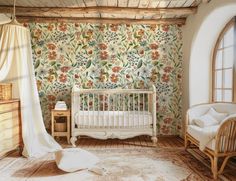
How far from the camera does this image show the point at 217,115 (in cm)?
347

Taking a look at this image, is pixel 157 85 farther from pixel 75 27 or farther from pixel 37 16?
pixel 37 16

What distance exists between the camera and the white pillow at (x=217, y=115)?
133 inches

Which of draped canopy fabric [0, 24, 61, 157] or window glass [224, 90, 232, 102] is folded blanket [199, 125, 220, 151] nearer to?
window glass [224, 90, 232, 102]

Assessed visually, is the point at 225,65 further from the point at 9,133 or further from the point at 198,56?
the point at 9,133

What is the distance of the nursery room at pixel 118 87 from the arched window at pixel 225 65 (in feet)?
0.05

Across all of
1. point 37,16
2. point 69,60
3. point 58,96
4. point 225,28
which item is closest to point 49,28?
point 37,16

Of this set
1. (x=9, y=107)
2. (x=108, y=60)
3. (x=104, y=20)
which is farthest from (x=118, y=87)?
(x=9, y=107)

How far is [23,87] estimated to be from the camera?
11.6 feet

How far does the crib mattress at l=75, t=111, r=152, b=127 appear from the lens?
409 cm

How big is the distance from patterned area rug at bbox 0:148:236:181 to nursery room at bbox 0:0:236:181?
1 centimetres

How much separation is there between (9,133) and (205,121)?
2639 millimetres

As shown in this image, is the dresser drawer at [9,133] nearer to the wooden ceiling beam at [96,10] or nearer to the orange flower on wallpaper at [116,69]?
the wooden ceiling beam at [96,10]

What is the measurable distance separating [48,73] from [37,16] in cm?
106

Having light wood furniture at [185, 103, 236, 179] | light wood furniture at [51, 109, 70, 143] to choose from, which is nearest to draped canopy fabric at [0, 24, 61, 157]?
light wood furniture at [51, 109, 70, 143]
